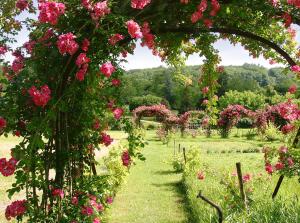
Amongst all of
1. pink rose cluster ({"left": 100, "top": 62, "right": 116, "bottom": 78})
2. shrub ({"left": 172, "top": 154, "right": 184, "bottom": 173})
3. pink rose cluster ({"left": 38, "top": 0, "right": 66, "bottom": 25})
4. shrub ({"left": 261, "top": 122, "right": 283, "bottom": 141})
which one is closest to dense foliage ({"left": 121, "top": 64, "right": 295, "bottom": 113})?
shrub ({"left": 261, "top": 122, "right": 283, "bottom": 141})

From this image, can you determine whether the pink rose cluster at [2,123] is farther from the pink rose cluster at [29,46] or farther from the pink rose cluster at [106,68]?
the pink rose cluster at [106,68]

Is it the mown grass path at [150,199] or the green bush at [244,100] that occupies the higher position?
the green bush at [244,100]

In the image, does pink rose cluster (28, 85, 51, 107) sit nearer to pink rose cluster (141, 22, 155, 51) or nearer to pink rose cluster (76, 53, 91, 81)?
pink rose cluster (76, 53, 91, 81)

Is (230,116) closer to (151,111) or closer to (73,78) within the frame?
(151,111)

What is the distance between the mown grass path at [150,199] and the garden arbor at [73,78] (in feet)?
10.6

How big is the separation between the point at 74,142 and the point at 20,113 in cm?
67

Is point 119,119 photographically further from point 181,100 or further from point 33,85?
point 181,100

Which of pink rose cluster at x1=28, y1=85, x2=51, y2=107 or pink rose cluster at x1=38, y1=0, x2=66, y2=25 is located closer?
pink rose cluster at x1=38, y1=0, x2=66, y2=25

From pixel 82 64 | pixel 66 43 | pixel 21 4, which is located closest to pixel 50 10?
pixel 66 43

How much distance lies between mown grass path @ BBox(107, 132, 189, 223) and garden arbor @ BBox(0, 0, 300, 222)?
323 centimetres

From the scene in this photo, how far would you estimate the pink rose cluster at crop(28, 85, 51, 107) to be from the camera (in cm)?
322

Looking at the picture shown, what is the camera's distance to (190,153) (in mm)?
11312

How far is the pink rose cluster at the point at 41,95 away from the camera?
10.6 feet

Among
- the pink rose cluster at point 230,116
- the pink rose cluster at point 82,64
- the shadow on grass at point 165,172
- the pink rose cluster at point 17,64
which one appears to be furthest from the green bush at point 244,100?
the pink rose cluster at point 82,64
